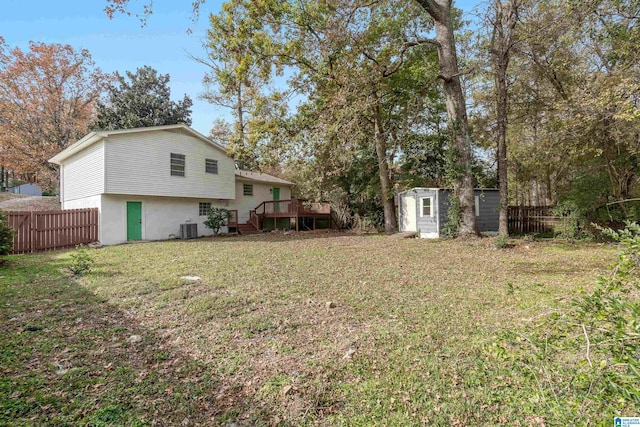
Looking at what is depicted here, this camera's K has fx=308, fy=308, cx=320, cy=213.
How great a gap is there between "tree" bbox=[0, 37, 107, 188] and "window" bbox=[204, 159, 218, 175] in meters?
12.1

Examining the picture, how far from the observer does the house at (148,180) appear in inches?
527

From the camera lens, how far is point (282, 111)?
14.3 meters

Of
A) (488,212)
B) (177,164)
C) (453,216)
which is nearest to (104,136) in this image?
(177,164)

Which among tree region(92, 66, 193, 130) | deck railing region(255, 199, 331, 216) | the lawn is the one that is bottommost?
the lawn

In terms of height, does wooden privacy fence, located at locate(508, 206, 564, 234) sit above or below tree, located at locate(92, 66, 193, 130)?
below

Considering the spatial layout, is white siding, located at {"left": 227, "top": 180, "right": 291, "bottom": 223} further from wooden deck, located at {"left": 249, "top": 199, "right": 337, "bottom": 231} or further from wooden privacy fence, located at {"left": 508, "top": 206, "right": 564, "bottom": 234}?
wooden privacy fence, located at {"left": 508, "top": 206, "right": 564, "bottom": 234}

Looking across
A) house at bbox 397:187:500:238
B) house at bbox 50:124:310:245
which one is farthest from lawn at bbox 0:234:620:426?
house at bbox 50:124:310:245

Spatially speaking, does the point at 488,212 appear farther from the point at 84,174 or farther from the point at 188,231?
the point at 84,174

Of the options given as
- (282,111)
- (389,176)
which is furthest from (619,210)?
(282,111)

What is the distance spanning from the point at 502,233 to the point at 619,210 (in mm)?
5057

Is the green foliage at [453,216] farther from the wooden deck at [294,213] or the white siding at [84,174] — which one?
the white siding at [84,174]

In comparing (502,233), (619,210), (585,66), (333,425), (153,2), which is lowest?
(333,425)

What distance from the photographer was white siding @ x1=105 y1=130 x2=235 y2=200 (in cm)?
1343

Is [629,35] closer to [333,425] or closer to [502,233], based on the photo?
[502,233]
